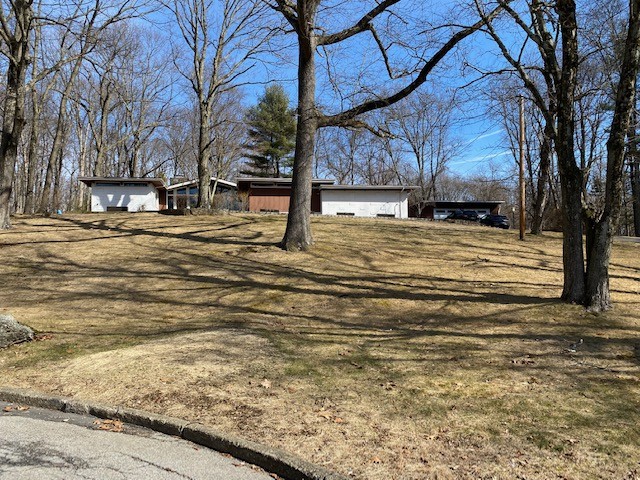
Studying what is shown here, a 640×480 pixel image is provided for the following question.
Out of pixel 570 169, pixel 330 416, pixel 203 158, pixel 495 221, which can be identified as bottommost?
pixel 330 416

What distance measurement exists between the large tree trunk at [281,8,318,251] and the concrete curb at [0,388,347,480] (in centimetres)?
919

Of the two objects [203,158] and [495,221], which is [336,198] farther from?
[203,158]

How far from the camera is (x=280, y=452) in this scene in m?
3.78

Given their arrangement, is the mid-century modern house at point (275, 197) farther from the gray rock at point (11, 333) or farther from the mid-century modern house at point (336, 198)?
the gray rock at point (11, 333)

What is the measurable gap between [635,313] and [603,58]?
5.58 meters

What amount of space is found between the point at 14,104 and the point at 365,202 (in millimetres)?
29358

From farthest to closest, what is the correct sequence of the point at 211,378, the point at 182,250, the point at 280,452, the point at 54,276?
the point at 182,250
the point at 54,276
the point at 211,378
the point at 280,452

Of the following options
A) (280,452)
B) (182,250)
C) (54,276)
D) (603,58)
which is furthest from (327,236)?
(280,452)

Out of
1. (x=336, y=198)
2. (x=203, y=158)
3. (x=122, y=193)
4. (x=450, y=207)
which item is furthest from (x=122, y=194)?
(x=450, y=207)

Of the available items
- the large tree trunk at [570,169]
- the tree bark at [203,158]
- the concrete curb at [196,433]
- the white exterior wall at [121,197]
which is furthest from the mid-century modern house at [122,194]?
the concrete curb at [196,433]

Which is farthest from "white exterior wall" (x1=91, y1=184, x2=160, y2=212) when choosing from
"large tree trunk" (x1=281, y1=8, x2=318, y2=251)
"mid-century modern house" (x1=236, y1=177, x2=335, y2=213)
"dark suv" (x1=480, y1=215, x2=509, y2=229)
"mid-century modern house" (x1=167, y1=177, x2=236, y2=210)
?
"dark suv" (x1=480, y1=215, x2=509, y2=229)

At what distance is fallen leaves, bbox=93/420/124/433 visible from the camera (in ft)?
14.4

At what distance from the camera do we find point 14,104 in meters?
16.8

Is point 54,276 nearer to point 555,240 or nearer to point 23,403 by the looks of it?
point 23,403
